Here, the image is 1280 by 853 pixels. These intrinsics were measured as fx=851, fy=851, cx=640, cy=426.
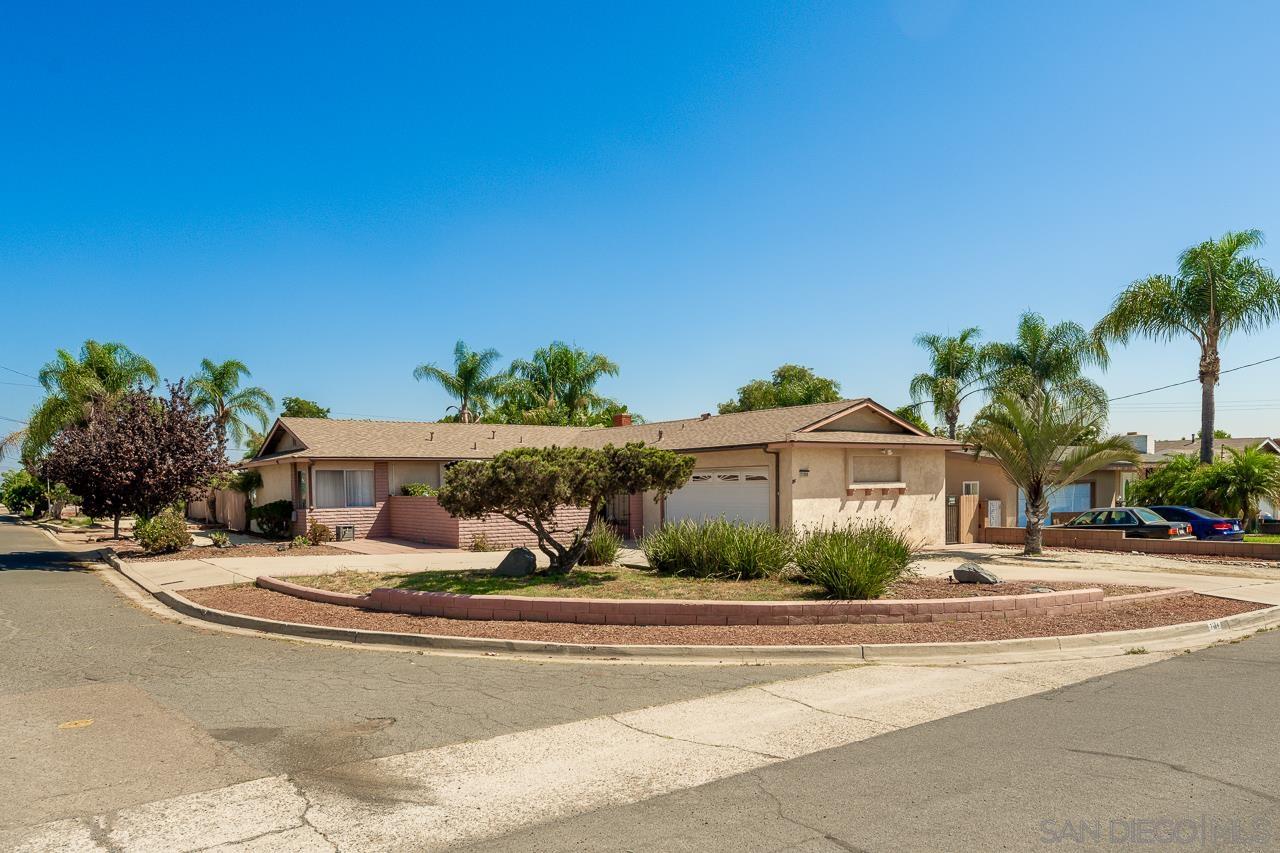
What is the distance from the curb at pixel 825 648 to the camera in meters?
9.50

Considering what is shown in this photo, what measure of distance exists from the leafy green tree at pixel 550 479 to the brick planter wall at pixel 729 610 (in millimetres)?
1769

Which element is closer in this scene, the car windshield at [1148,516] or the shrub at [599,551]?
the shrub at [599,551]

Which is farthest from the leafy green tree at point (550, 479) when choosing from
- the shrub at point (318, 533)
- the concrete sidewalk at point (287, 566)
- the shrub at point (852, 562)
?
the shrub at point (318, 533)

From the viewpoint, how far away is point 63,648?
10.4m

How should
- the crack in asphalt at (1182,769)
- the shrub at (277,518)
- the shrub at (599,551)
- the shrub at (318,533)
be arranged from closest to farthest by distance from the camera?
the crack in asphalt at (1182,769), the shrub at (599,551), the shrub at (318,533), the shrub at (277,518)

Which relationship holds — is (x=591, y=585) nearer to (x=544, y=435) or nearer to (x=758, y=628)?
(x=758, y=628)

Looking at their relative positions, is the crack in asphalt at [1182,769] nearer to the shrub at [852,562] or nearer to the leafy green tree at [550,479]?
the shrub at [852,562]

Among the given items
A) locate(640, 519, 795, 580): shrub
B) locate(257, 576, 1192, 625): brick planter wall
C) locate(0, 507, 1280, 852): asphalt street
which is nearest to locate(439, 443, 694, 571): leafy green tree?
locate(640, 519, 795, 580): shrub

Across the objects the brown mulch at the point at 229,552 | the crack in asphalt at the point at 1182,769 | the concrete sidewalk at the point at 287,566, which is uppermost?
A: the crack in asphalt at the point at 1182,769

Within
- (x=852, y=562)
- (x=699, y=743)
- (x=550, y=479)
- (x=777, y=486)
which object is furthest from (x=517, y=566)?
(x=777, y=486)

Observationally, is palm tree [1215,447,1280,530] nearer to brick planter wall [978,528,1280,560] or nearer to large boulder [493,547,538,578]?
brick planter wall [978,528,1280,560]

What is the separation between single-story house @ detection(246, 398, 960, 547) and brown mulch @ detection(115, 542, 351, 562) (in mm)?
2241

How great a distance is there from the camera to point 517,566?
46.2ft

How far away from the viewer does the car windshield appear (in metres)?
23.8
